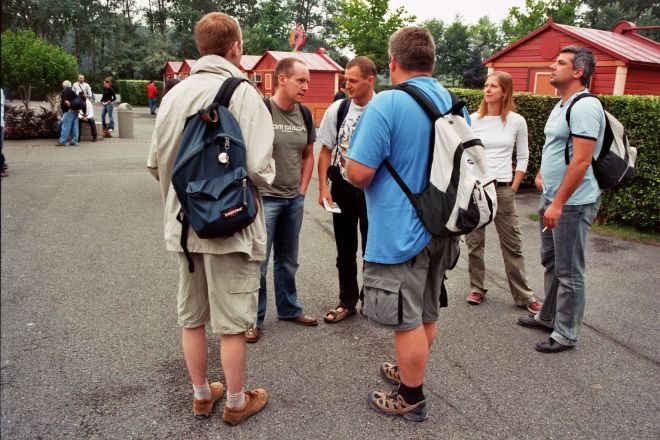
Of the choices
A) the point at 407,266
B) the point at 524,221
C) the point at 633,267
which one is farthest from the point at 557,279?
the point at 524,221

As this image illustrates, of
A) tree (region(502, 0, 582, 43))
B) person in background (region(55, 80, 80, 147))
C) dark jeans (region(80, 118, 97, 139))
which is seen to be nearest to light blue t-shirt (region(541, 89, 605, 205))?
person in background (region(55, 80, 80, 147))

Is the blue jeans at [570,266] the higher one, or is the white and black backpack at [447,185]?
the white and black backpack at [447,185]

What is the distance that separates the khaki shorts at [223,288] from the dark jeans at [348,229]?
1478 mm

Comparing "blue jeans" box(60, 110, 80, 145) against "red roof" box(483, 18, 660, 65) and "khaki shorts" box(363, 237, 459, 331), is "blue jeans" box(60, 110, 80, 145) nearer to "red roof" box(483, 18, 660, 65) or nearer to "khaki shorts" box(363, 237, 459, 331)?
"red roof" box(483, 18, 660, 65)

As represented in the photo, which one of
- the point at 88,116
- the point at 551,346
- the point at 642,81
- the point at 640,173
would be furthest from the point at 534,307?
the point at 88,116

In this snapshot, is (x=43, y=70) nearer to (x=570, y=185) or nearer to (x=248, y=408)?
(x=248, y=408)

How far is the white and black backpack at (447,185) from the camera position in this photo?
8.57 ft

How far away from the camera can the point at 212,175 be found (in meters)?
2.43

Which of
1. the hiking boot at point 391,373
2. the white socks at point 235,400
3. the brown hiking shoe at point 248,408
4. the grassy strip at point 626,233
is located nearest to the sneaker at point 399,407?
the hiking boot at point 391,373

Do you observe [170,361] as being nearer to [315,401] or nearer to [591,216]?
[315,401]

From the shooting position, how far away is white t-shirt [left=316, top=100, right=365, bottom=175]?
3936 millimetres

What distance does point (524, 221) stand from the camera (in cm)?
782

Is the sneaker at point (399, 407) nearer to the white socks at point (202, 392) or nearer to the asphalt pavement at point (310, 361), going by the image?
the asphalt pavement at point (310, 361)

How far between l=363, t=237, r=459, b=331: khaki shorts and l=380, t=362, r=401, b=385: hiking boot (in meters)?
0.66
